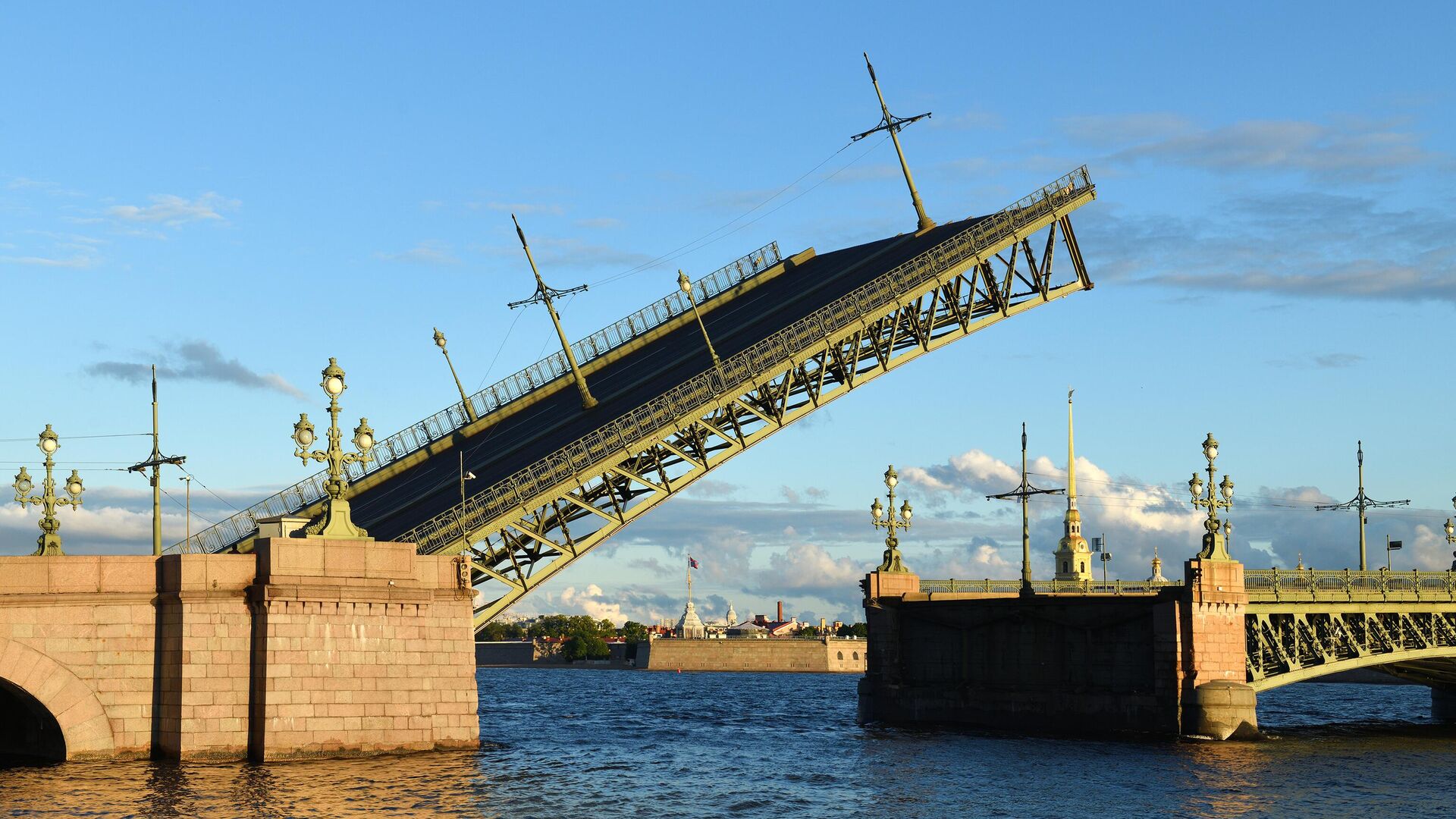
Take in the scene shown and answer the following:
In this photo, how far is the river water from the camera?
29.5 metres

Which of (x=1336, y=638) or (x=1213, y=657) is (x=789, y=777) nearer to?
(x=1213, y=657)

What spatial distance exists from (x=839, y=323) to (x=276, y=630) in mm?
21026

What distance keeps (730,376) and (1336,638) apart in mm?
20458

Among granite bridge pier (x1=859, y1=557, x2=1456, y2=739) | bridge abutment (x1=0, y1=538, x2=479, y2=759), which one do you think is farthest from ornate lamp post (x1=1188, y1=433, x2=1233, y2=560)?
bridge abutment (x1=0, y1=538, x2=479, y2=759)

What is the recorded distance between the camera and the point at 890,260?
177ft

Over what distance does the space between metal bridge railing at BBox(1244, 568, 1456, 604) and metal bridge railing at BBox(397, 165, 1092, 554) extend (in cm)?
1264

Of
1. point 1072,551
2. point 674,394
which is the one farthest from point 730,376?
point 1072,551

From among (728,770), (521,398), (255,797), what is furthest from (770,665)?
(255,797)

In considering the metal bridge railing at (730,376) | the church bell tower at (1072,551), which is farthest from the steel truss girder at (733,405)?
the church bell tower at (1072,551)

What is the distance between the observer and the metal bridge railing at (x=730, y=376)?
43.7m

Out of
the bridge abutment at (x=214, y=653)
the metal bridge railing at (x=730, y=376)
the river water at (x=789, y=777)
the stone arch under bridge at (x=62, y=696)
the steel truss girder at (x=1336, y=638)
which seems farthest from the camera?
the steel truss girder at (x=1336, y=638)

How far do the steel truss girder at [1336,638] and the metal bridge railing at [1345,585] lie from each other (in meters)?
0.33

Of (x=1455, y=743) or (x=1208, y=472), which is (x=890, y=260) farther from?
(x=1455, y=743)

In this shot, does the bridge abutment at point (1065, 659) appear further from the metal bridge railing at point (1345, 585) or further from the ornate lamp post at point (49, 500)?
the ornate lamp post at point (49, 500)
